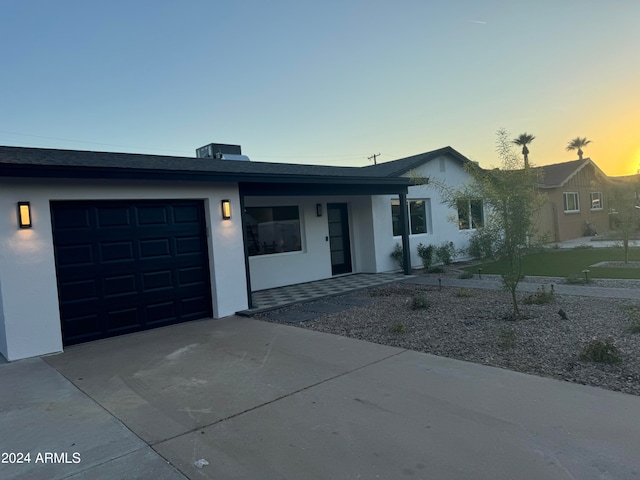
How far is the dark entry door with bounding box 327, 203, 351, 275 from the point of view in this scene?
42.0ft

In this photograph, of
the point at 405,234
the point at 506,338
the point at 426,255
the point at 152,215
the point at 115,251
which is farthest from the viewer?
the point at 426,255

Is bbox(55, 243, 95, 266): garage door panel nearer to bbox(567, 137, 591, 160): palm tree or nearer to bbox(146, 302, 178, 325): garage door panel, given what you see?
bbox(146, 302, 178, 325): garage door panel

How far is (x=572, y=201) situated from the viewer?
22.8 meters

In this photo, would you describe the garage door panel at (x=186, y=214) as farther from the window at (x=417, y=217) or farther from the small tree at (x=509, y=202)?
the window at (x=417, y=217)

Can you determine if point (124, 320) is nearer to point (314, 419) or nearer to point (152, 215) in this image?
point (152, 215)

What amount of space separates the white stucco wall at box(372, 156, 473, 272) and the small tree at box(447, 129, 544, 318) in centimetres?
554

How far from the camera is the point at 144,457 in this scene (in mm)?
2979

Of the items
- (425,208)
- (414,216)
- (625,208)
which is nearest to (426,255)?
(414,216)

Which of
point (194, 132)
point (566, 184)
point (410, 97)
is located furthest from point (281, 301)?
point (566, 184)

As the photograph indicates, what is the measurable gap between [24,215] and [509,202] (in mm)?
7181

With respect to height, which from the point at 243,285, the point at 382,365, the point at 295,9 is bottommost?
the point at 382,365

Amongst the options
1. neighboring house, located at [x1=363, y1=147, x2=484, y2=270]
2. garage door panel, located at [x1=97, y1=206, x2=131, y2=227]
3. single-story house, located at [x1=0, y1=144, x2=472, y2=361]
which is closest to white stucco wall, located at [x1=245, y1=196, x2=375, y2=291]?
single-story house, located at [x1=0, y1=144, x2=472, y2=361]

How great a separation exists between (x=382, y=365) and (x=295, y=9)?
→ 9126mm

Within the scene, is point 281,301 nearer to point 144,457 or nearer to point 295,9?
point 144,457
